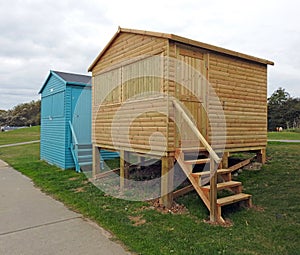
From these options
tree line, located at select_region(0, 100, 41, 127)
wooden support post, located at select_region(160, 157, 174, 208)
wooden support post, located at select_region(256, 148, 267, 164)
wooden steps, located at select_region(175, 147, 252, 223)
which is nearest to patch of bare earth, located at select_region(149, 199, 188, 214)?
wooden support post, located at select_region(160, 157, 174, 208)

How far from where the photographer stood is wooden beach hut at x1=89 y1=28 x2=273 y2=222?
4996 mm

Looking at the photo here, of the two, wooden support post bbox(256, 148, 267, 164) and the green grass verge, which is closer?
wooden support post bbox(256, 148, 267, 164)

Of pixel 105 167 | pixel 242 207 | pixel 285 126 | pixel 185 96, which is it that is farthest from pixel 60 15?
pixel 285 126

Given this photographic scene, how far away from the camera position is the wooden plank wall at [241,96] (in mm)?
6148

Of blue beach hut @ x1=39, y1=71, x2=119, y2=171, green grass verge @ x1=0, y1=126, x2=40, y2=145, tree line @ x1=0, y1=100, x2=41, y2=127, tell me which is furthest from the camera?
tree line @ x1=0, y1=100, x2=41, y2=127

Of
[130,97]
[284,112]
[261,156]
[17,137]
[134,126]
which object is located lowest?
[17,137]

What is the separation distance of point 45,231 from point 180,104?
3215 mm

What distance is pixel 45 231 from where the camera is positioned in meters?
4.12

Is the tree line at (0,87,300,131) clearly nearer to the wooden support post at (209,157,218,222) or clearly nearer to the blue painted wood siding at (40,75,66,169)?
the blue painted wood siding at (40,75,66,169)

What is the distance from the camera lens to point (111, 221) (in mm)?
4414

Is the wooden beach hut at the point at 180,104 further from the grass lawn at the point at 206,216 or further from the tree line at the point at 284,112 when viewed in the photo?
the tree line at the point at 284,112

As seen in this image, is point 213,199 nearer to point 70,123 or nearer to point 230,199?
point 230,199

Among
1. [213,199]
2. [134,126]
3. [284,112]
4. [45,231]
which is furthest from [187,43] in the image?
[284,112]

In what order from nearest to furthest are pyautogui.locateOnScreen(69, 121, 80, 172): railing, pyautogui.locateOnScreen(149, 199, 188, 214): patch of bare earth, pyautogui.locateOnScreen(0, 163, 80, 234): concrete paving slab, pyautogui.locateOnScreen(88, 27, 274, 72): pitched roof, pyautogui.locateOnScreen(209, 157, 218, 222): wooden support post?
1. pyautogui.locateOnScreen(209, 157, 218, 222): wooden support post
2. pyautogui.locateOnScreen(0, 163, 80, 234): concrete paving slab
3. pyautogui.locateOnScreen(149, 199, 188, 214): patch of bare earth
4. pyautogui.locateOnScreen(88, 27, 274, 72): pitched roof
5. pyautogui.locateOnScreen(69, 121, 80, 172): railing
